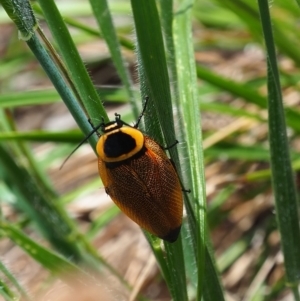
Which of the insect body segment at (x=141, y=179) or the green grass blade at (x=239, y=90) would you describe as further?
the green grass blade at (x=239, y=90)

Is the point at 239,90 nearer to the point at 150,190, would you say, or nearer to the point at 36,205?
the point at 36,205

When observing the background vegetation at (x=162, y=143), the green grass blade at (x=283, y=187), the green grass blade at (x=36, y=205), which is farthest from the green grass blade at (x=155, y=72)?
the green grass blade at (x=36, y=205)

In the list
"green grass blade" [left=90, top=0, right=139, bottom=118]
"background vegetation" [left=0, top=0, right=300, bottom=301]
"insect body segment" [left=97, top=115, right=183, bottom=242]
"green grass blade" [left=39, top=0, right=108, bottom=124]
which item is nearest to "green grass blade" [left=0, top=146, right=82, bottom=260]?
"background vegetation" [left=0, top=0, right=300, bottom=301]

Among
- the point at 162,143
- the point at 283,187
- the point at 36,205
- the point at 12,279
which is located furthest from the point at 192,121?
the point at 36,205

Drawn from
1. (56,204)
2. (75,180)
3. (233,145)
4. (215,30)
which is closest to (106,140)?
(56,204)

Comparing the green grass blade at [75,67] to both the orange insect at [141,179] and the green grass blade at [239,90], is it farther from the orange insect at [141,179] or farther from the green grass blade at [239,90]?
the green grass blade at [239,90]

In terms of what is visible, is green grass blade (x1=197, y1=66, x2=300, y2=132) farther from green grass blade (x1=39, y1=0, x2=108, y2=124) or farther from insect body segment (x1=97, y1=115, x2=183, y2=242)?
green grass blade (x1=39, y1=0, x2=108, y2=124)

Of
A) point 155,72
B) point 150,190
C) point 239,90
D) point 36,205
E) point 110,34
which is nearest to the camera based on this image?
point 155,72
